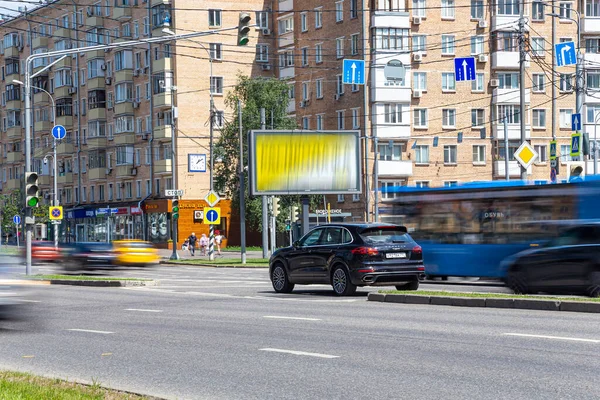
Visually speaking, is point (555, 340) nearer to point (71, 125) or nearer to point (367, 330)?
point (367, 330)

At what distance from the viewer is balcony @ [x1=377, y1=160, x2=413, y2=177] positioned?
7456cm

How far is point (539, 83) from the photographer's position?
254ft

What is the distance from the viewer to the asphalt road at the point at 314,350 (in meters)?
9.75

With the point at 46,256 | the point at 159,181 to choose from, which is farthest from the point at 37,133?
the point at 46,256

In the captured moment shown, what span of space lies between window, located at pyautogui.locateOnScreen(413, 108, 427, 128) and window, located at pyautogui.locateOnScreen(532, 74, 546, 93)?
316 inches

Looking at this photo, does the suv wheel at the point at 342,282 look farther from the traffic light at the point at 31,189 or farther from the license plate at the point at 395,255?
the traffic light at the point at 31,189

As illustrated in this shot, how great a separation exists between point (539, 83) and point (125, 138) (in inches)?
1315

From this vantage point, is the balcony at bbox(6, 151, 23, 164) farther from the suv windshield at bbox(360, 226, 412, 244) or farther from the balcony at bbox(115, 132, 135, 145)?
the suv windshield at bbox(360, 226, 412, 244)

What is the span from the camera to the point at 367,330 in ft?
49.9

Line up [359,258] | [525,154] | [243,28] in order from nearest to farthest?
1. [359,258]
2. [243,28]
3. [525,154]

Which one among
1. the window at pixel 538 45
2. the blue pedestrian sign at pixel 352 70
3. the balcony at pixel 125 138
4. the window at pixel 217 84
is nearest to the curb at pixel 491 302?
the blue pedestrian sign at pixel 352 70

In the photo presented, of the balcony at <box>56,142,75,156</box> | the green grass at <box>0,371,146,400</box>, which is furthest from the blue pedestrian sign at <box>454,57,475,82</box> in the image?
the balcony at <box>56,142,75,156</box>

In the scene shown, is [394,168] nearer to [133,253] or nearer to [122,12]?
[122,12]

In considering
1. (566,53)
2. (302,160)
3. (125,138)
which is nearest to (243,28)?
(302,160)
